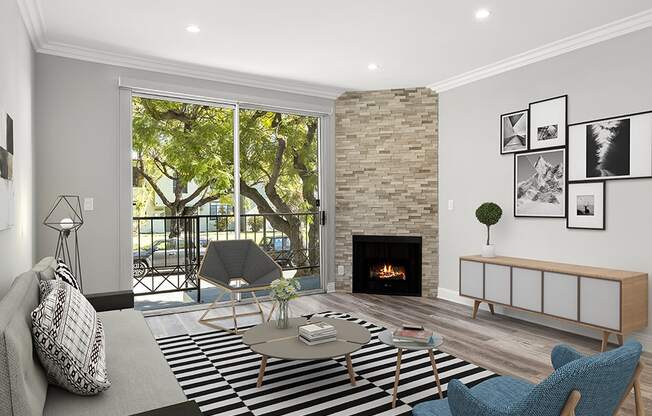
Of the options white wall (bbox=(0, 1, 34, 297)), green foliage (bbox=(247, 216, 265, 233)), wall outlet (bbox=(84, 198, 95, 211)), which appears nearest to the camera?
white wall (bbox=(0, 1, 34, 297))

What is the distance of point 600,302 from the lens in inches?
140

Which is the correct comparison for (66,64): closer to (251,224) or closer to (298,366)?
(251,224)

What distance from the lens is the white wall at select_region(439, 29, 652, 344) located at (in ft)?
12.3

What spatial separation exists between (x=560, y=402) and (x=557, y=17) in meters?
3.33

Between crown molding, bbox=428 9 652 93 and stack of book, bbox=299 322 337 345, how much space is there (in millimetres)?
3394

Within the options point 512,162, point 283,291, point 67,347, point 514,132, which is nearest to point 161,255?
point 283,291

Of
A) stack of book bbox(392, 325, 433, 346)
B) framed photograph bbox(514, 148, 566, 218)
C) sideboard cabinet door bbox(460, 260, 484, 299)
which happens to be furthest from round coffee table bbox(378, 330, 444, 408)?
framed photograph bbox(514, 148, 566, 218)

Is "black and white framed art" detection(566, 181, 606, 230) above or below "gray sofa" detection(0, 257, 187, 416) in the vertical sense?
above

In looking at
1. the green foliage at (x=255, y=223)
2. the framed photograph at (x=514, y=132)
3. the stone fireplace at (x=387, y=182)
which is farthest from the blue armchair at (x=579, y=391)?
the green foliage at (x=255, y=223)

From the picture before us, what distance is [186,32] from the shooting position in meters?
3.96

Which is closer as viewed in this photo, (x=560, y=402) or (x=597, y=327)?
(x=560, y=402)

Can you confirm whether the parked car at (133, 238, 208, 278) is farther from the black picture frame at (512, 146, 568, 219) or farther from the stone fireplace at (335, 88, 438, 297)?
the black picture frame at (512, 146, 568, 219)

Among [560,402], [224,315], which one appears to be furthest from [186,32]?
[560,402]

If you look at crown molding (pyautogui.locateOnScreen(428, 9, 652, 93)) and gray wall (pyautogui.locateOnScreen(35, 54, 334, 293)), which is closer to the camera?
crown molding (pyautogui.locateOnScreen(428, 9, 652, 93))
